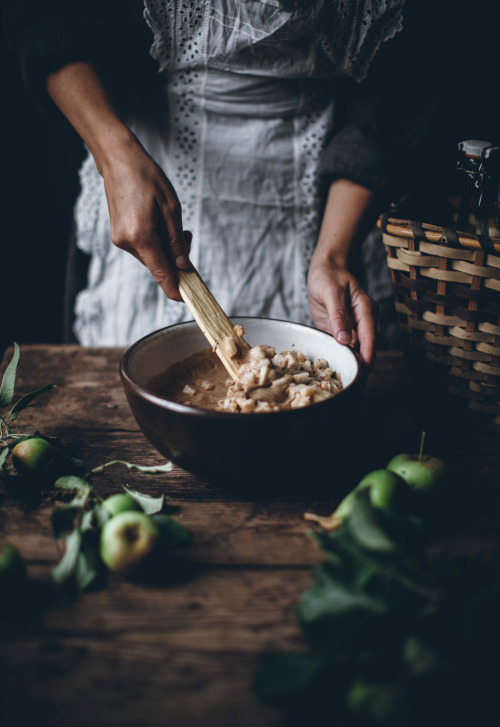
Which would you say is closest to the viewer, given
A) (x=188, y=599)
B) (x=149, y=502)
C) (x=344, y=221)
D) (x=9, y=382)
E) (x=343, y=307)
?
(x=188, y=599)

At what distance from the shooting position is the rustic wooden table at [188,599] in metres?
0.57

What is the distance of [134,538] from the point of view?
0.71m

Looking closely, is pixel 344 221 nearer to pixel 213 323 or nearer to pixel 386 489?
pixel 213 323

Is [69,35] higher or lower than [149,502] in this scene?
higher

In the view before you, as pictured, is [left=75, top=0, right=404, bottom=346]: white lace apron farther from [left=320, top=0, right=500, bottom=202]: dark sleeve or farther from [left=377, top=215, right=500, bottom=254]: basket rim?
[left=377, top=215, right=500, bottom=254]: basket rim

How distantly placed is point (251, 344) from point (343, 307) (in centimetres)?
21

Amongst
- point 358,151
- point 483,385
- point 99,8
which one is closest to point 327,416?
point 483,385

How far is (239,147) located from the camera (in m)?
1.39

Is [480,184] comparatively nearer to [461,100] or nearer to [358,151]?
[358,151]

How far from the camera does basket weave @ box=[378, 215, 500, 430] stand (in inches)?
37.5

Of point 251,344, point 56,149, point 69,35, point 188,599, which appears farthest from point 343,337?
point 56,149

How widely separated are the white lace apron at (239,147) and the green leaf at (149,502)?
771mm

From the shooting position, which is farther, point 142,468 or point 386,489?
point 142,468

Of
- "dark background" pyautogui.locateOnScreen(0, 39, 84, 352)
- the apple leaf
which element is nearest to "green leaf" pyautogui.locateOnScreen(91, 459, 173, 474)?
the apple leaf
